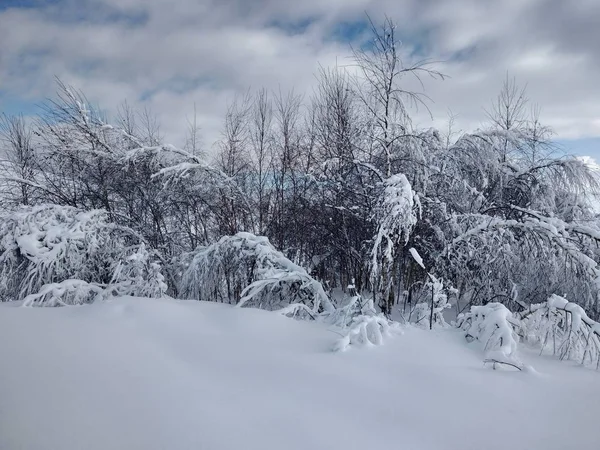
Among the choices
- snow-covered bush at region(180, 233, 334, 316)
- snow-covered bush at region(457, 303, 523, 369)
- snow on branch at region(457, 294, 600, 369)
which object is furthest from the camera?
snow-covered bush at region(180, 233, 334, 316)

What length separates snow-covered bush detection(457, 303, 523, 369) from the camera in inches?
130

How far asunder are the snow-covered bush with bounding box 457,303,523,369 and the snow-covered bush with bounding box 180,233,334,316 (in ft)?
6.88

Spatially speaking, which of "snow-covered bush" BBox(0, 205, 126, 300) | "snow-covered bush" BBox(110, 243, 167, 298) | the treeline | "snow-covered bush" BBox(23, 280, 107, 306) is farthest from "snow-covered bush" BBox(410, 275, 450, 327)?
"snow-covered bush" BBox(0, 205, 126, 300)

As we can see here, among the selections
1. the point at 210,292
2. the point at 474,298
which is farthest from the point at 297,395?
the point at 474,298

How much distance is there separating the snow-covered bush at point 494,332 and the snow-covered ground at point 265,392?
135mm

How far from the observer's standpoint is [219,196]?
9086mm

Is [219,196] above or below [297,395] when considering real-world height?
above

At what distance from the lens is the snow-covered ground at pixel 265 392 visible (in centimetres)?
222

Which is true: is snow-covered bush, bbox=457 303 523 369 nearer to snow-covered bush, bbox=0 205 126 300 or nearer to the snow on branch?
the snow on branch

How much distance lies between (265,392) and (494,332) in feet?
8.24

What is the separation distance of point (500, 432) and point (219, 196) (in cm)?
780

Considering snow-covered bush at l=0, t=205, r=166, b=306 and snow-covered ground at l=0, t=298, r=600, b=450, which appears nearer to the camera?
snow-covered ground at l=0, t=298, r=600, b=450

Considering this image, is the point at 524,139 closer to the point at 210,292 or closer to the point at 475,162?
the point at 475,162

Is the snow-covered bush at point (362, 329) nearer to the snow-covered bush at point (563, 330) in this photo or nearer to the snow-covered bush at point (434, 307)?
the snow-covered bush at point (434, 307)
